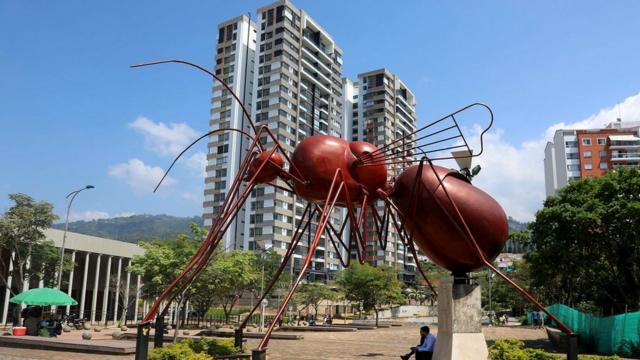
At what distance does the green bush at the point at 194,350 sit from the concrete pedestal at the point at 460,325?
15.2ft

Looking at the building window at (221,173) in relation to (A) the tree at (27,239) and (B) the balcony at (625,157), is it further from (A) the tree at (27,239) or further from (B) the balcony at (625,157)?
(B) the balcony at (625,157)

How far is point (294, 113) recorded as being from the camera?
91.9m

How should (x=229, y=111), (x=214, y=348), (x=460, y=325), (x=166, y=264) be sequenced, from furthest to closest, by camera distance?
(x=229, y=111) < (x=166, y=264) < (x=214, y=348) < (x=460, y=325)

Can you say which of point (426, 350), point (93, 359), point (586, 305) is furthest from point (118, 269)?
point (426, 350)

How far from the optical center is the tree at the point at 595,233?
22.5 m

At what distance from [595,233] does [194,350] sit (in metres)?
18.1

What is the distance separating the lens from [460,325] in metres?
11.4

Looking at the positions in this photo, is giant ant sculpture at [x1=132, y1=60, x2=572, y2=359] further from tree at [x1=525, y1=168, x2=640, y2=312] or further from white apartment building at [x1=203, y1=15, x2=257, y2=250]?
white apartment building at [x1=203, y1=15, x2=257, y2=250]

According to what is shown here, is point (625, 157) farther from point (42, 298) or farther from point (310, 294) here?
point (42, 298)

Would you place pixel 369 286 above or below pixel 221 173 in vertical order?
below

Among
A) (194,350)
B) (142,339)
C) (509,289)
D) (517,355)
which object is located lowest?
(194,350)

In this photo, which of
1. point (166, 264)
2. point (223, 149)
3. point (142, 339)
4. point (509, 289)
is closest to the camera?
point (142, 339)

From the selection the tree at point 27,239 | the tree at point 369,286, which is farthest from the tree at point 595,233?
the tree at point 27,239

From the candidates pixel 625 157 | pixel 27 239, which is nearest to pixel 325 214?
pixel 27 239
